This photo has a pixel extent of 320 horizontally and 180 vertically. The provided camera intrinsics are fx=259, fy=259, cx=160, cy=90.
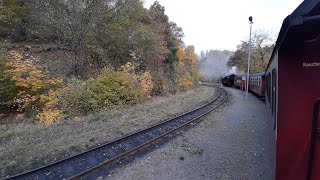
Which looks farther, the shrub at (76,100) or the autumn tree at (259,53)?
the autumn tree at (259,53)

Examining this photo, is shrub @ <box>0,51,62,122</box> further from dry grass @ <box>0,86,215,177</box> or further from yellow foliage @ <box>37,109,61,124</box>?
dry grass @ <box>0,86,215,177</box>

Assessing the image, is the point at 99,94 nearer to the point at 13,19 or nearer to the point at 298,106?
the point at 13,19

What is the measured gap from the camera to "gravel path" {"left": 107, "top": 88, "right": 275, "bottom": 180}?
705 centimetres

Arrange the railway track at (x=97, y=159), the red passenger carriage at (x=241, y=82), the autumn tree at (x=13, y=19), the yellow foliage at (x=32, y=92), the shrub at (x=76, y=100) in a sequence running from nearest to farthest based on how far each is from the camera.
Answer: the railway track at (x=97, y=159) < the yellow foliage at (x=32, y=92) < the shrub at (x=76, y=100) < the autumn tree at (x=13, y=19) < the red passenger carriage at (x=241, y=82)

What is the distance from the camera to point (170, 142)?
9.80 metres

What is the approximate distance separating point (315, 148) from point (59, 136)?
951 cm

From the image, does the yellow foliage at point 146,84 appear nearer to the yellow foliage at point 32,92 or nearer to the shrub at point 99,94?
the shrub at point 99,94

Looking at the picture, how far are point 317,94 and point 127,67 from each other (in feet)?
58.6

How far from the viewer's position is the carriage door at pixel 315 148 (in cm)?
359

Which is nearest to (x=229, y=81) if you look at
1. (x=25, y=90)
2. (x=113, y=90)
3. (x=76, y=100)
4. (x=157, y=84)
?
(x=157, y=84)

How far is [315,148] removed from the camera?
3682 millimetres

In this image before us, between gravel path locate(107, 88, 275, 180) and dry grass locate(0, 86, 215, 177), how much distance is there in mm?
2447

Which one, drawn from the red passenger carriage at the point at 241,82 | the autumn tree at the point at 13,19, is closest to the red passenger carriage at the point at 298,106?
the autumn tree at the point at 13,19

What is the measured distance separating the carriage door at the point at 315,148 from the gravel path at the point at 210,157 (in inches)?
93.7
